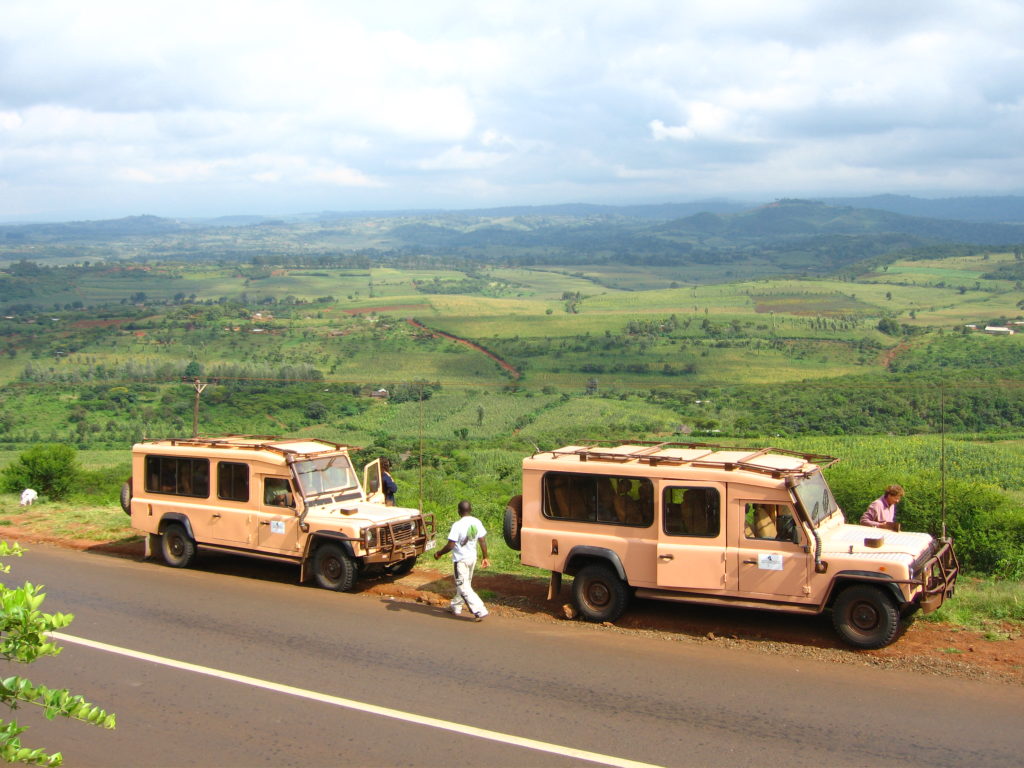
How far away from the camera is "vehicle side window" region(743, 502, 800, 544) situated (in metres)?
9.62

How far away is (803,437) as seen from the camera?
2578cm

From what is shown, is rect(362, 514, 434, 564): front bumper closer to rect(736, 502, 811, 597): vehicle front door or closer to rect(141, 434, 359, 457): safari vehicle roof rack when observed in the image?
rect(141, 434, 359, 457): safari vehicle roof rack

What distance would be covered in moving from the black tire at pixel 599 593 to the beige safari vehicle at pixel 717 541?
13mm

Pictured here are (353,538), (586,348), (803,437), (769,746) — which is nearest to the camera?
(769,746)

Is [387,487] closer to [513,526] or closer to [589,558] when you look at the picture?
[513,526]

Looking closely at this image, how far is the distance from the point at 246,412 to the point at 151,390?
12257mm

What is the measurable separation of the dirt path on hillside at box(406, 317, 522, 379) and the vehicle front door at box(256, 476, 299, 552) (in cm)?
4964

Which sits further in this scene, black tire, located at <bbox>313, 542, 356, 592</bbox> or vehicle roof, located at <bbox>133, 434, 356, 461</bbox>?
vehicle roof, located at <bbox>133, 434, 356, 461</bbox>

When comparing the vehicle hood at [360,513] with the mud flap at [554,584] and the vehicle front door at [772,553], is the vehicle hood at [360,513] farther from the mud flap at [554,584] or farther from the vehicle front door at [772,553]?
the vehicle front door at [772,553]

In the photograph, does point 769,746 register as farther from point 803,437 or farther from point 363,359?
point 363,359

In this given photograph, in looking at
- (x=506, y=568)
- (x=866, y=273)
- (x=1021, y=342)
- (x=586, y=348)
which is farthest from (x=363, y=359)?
(x=866, y=273)

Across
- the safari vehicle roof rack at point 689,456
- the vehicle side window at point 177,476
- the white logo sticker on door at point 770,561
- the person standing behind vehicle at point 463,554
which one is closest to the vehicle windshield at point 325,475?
the vehicle side window at point 177,476

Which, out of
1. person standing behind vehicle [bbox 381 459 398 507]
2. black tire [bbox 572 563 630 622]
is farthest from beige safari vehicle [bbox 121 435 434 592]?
black tire [bbox 572 563 630 622]

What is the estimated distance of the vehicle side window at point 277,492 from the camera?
12.5 m
